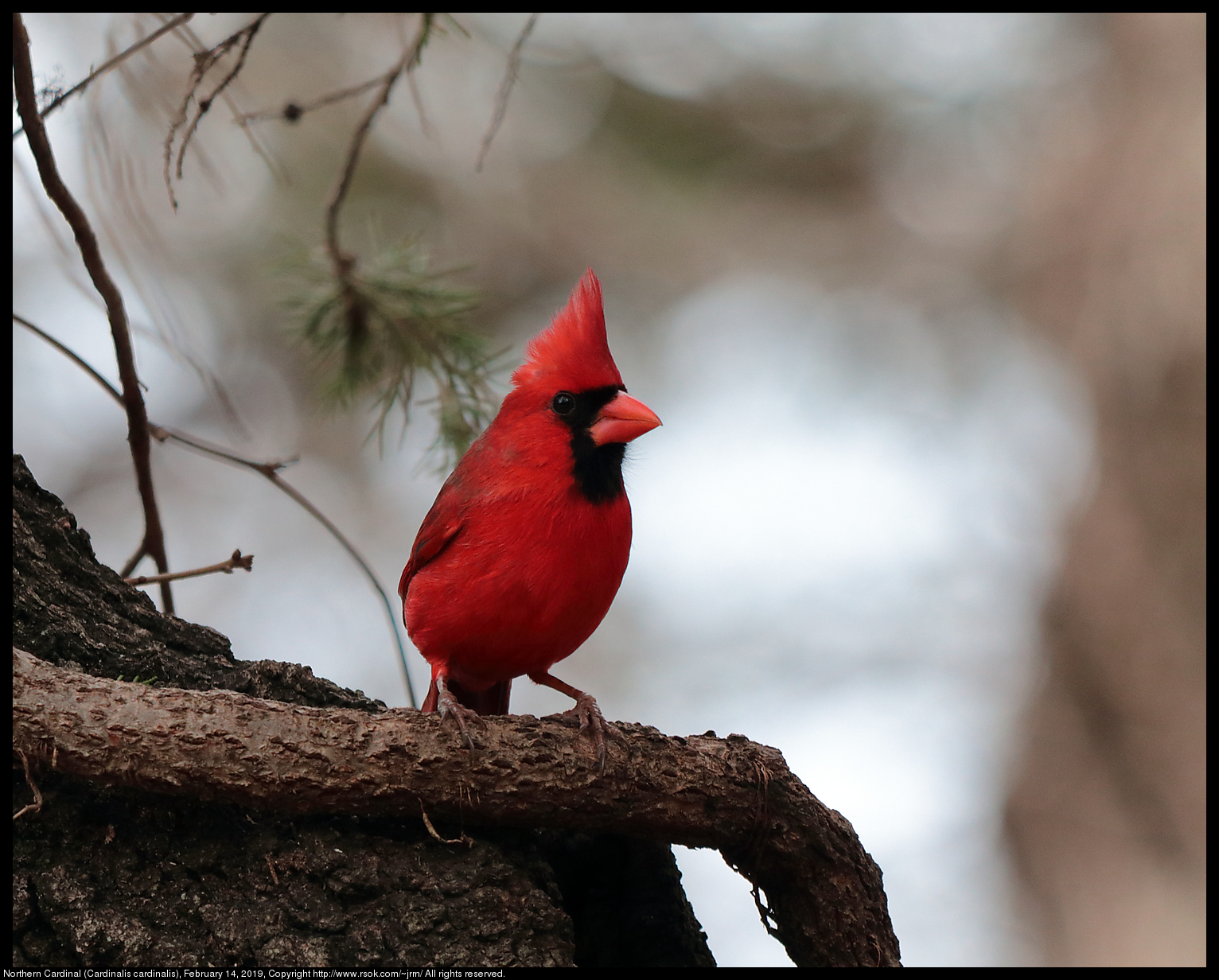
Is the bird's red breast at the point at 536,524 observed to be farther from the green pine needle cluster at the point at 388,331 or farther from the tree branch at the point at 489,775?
the tree branch at the point at 489,775

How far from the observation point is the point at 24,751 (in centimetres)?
164

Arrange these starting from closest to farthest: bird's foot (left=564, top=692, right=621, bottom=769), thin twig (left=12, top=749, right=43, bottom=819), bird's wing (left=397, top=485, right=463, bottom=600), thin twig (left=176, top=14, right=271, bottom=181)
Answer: thin twig (left=12, top=749, right=43, bottom=819) < thin twig (left=176, top=14, right=271, bottom=181) < bird's foot (left=564, top=692, right=621, bottom=769) < bird's wing (left=397, top=485, right=463, bottom=600)

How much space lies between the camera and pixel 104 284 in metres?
2.09

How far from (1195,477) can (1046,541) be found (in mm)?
705

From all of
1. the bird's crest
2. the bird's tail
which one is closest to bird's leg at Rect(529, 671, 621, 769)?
the bird's tail

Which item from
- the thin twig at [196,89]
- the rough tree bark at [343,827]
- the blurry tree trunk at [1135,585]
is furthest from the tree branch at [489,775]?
the blurry tree trunk at [1135,585]

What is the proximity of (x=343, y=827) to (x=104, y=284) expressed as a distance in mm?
1110

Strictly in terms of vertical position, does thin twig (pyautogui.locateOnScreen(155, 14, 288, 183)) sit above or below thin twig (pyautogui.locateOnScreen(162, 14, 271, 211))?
above

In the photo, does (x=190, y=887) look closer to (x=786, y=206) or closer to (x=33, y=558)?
(x=33, y=558)

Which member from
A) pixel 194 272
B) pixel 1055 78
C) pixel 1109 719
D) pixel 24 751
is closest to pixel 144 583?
pixel 24 751

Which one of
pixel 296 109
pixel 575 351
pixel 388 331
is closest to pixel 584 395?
pixel 575 351

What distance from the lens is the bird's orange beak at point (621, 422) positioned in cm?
252

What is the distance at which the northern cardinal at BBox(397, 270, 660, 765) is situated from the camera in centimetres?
237

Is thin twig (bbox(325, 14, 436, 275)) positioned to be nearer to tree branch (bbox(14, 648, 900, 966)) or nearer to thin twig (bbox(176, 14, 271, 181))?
thin twig (bbox(176, 14, 271, 181))
